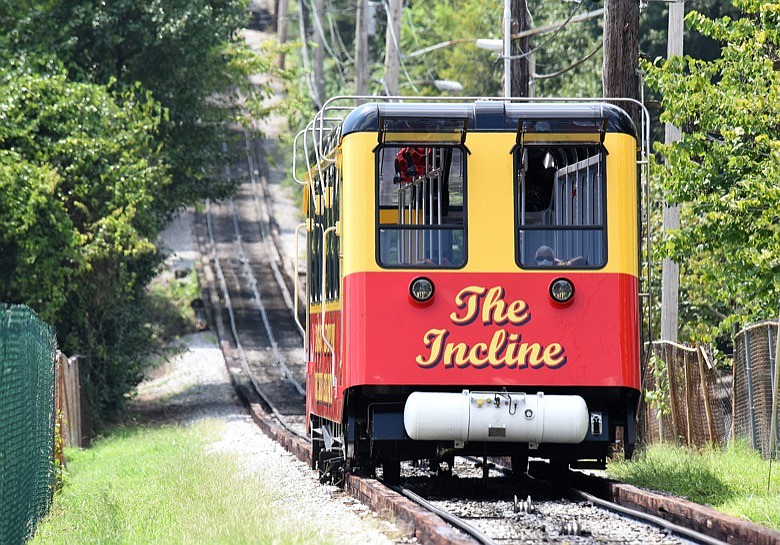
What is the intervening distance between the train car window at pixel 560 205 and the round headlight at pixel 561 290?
0.57 ft

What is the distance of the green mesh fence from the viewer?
9.36 m

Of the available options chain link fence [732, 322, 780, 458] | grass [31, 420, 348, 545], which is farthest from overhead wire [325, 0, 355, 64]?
chain link fence [732, 322, 780, 458]

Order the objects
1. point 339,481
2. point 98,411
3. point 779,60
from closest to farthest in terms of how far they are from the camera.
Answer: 1. point 339,481
2. point 779,60
3. point 98,411

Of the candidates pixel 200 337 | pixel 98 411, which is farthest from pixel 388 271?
pixel 200 337

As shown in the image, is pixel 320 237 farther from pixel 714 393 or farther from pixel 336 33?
pixel 336 33

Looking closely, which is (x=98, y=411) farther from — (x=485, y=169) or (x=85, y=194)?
(x=485, y=169)

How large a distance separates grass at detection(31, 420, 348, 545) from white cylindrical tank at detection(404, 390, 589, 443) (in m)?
1.39

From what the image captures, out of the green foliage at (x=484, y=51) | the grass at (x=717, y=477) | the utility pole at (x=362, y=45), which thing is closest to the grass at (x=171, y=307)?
the utility pole at (x=362, y=45)

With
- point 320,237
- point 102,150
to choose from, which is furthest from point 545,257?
point 102,150

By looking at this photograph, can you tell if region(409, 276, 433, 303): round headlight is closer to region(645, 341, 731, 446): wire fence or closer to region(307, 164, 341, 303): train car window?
region(307, 164, 341, 303): train car window

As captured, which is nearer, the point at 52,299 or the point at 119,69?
the point at 52,299

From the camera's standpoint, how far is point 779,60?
1554cm

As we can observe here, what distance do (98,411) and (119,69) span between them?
9057 millimetres

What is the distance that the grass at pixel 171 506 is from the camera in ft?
31.8
